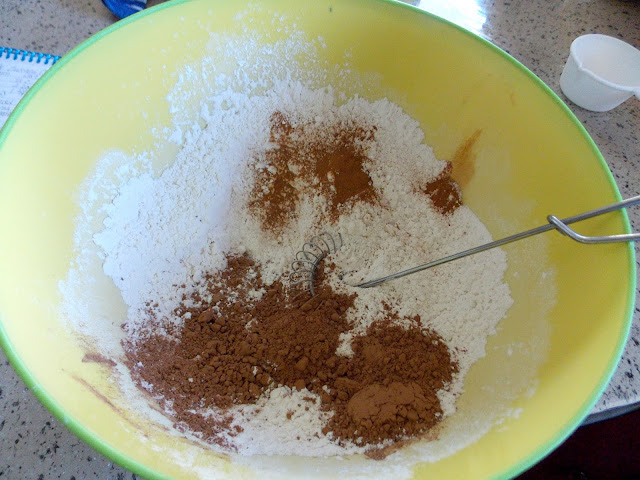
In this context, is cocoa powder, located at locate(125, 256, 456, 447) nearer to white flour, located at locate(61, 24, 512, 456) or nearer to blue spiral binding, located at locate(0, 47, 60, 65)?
white flour, located at locate(61, 24, 512, 456)

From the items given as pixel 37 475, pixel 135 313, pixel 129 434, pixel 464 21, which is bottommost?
pixel 37 475

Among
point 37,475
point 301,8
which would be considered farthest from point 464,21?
point 37,475

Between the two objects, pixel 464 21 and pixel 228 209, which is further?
pixel 464 21

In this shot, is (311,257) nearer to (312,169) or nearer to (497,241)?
(312,169)

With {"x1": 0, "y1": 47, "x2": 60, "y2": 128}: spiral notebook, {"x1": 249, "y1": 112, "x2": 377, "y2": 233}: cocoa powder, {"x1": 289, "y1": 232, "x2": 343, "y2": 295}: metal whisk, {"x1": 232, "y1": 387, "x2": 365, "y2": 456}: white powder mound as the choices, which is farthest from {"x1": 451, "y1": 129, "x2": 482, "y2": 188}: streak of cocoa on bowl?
{"x1": 0, "y1": 47, "x2": 60, "y2": 128}: spiral notebook

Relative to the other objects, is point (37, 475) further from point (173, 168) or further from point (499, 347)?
point (499, 347)

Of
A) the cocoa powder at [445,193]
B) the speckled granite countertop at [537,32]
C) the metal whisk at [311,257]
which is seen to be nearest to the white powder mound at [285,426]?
the metal whisk at [311,257]

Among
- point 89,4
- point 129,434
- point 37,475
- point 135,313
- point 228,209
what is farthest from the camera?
point 89,4
